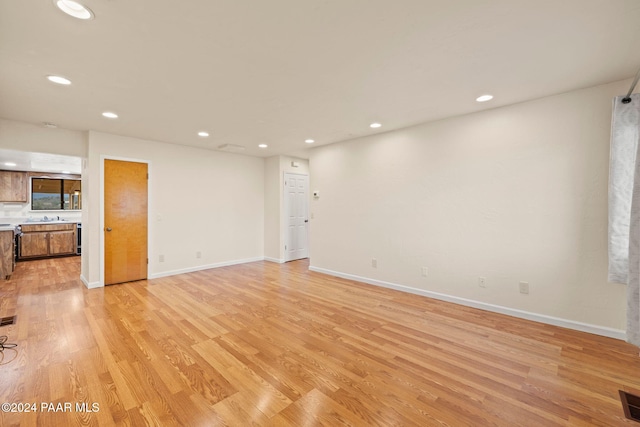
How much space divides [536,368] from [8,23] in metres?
4.57

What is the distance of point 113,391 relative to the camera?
1.89 meters

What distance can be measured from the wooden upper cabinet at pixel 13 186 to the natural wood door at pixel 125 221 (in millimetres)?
4487

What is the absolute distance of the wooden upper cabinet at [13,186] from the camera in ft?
21.3

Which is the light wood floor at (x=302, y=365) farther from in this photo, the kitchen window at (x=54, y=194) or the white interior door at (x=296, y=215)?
the kitchen window at (x=54, y=194)

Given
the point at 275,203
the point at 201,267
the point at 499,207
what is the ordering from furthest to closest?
the point at 275,203
the point at 201,267
the point at 499,207

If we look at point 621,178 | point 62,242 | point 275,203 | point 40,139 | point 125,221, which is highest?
point 40,139

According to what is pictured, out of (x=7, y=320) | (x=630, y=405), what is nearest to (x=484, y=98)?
(x=630, y=405)

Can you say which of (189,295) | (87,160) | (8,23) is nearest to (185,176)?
(87,160)

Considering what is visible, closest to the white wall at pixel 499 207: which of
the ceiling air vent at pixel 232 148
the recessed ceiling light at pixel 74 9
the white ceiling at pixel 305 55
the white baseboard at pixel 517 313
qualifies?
the white baseboard at pixel 517 313

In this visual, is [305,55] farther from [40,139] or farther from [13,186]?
[13,186]

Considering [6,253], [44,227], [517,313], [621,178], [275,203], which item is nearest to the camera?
[621,178]

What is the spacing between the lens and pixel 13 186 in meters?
6.61

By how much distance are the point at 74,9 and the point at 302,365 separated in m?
2.90

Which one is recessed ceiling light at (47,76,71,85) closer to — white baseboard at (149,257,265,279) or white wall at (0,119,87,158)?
white wall at (0,119,87,158)
